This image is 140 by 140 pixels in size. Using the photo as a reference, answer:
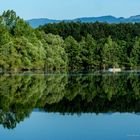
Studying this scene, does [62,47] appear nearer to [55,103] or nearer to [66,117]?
[55,103]

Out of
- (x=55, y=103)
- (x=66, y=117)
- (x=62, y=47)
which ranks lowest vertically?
(x=62, y=47)

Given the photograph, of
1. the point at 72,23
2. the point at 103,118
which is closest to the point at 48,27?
the point at 72,23

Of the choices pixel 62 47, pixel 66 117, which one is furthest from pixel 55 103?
pixel 62 47

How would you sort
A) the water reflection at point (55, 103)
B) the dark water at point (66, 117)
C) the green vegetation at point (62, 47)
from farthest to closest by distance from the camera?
the green vegetation at point (62, 47) < the water reflection at point (55, 103) < the dark water at point (66, 117)

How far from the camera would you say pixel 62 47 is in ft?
303

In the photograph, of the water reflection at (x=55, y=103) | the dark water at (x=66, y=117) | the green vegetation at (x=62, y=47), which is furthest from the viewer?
the green vegetation at (x=62, y=47)

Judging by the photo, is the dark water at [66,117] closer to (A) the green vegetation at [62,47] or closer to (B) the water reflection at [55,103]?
(B) the water reflection at [55,103]

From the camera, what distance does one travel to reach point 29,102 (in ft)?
94.6

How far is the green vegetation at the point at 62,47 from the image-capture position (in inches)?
2970

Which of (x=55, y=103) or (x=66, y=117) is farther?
(x=55, y=103)

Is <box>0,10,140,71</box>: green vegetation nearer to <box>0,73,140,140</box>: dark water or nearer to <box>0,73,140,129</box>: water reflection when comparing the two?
<box>0,73,140,129</box>: water reflection

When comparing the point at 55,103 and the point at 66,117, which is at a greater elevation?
the point at 66,117

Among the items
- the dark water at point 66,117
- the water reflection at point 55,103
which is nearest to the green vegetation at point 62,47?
the water reflection at point 55,103

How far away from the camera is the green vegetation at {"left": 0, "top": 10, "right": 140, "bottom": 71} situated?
247ft
